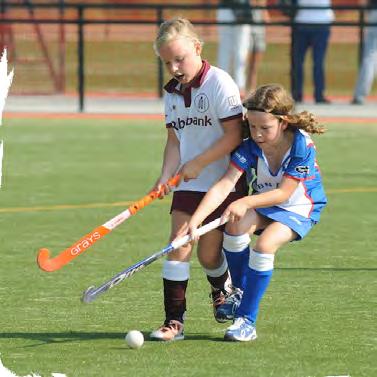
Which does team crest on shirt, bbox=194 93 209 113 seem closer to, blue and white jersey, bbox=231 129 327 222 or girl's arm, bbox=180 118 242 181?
girl's arm, bbox=180 118 242 181

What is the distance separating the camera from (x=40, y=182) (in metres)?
12.8

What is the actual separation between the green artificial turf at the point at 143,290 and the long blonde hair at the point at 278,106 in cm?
101

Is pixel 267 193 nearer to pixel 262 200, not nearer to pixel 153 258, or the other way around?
pixel 262 200

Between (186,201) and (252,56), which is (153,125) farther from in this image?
(186,201)

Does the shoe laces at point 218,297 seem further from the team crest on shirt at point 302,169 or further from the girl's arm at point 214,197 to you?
the team crest on shirt at point 302,169

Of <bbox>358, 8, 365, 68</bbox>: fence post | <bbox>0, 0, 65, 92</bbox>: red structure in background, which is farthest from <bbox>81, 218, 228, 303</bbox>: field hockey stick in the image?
<bbox>0, 0, 65, 92</bbox>: red structure in background

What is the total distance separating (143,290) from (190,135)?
4.60 ft

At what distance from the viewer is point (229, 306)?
23.0 feet

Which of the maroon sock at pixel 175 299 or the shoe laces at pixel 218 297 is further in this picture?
the shoe laces at pixel 218 297

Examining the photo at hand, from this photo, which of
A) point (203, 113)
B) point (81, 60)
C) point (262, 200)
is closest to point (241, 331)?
point (262, 200)

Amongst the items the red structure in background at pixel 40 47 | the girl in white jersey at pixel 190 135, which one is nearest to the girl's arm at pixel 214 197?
the girl in white jersey at pixel 190 135

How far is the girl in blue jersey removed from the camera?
6633mm

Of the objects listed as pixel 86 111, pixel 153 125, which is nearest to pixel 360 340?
pixel 153 125

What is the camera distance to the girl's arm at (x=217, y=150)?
677 centimetres
